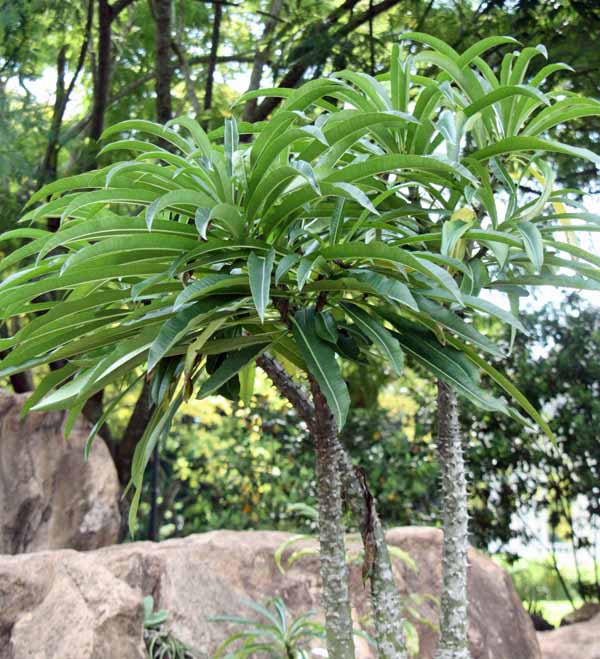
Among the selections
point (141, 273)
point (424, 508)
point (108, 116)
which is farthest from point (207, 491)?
point (141, 273)

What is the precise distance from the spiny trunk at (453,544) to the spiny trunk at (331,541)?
25 cm

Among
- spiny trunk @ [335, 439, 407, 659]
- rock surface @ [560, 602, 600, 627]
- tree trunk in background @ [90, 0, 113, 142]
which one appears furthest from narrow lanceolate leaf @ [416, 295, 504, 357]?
rock surface @ [560, 602, 600, 627]

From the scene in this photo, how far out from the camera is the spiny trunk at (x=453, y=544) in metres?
1.81

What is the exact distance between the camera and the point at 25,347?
159cm

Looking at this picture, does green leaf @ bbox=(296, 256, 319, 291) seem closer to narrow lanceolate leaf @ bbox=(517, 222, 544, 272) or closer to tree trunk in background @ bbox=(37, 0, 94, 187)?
narrow lanceolate leaf @ bbox=(517, 222, 544, 272)

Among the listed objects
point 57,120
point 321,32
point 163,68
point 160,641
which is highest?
point 321,32

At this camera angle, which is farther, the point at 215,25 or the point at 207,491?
the point at 207,491

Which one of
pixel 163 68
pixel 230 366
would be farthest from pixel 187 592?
pixel 163 68

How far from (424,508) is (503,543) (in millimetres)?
568

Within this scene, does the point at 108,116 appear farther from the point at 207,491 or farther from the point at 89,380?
the point at 89,380

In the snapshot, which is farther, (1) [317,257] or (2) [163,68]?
(2) [163,68]

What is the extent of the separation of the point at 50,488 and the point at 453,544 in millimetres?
A: 2561

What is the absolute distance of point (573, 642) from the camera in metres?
3.59

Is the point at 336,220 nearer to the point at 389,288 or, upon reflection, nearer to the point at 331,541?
the point at 389,288
